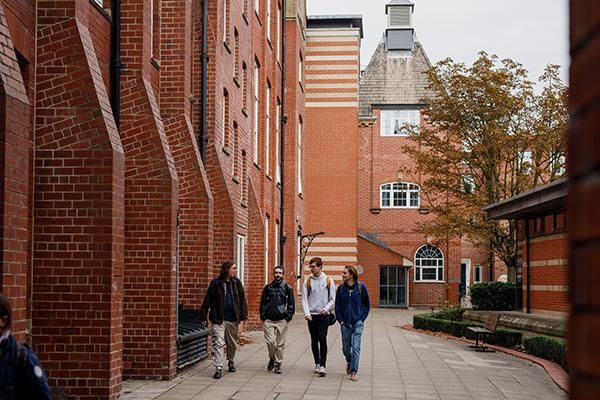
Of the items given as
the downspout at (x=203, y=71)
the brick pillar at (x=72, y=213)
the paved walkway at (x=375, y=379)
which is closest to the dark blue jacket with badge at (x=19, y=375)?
the brick pillar at (x=72, y=213)

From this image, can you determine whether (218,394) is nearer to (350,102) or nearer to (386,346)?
(386,346)

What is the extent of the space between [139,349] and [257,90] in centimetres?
1679

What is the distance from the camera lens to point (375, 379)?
1393cm

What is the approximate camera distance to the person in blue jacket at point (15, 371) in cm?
459

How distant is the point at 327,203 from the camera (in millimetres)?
44750

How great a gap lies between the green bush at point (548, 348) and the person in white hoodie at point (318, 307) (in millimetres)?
4670

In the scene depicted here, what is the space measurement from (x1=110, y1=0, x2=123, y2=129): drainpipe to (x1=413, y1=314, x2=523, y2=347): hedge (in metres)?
12.3

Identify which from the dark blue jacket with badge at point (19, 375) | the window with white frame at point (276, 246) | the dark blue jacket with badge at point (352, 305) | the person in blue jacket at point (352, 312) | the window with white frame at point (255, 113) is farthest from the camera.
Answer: the window with white frame at point (276, 246)

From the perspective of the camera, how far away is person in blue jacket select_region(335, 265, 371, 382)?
13664 millimetres

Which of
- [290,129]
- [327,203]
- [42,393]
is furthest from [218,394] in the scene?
[327,203]

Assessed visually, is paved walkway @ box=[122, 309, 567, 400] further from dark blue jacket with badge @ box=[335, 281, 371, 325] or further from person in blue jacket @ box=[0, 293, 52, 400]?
person in blue jacket @ box=[0, 293, 52, 400]

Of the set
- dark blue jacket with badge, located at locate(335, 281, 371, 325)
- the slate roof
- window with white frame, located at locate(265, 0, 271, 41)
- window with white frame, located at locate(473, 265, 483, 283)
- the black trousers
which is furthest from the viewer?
window with white frame, located at locate(473, 265, 483, 283)

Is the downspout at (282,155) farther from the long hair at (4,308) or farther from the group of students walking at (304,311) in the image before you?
the long hair at (4,308)

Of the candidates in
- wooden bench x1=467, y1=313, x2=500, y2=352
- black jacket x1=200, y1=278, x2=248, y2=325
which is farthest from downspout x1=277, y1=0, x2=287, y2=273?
black jacket x1=200, y1=278, x2=248, y2=325
